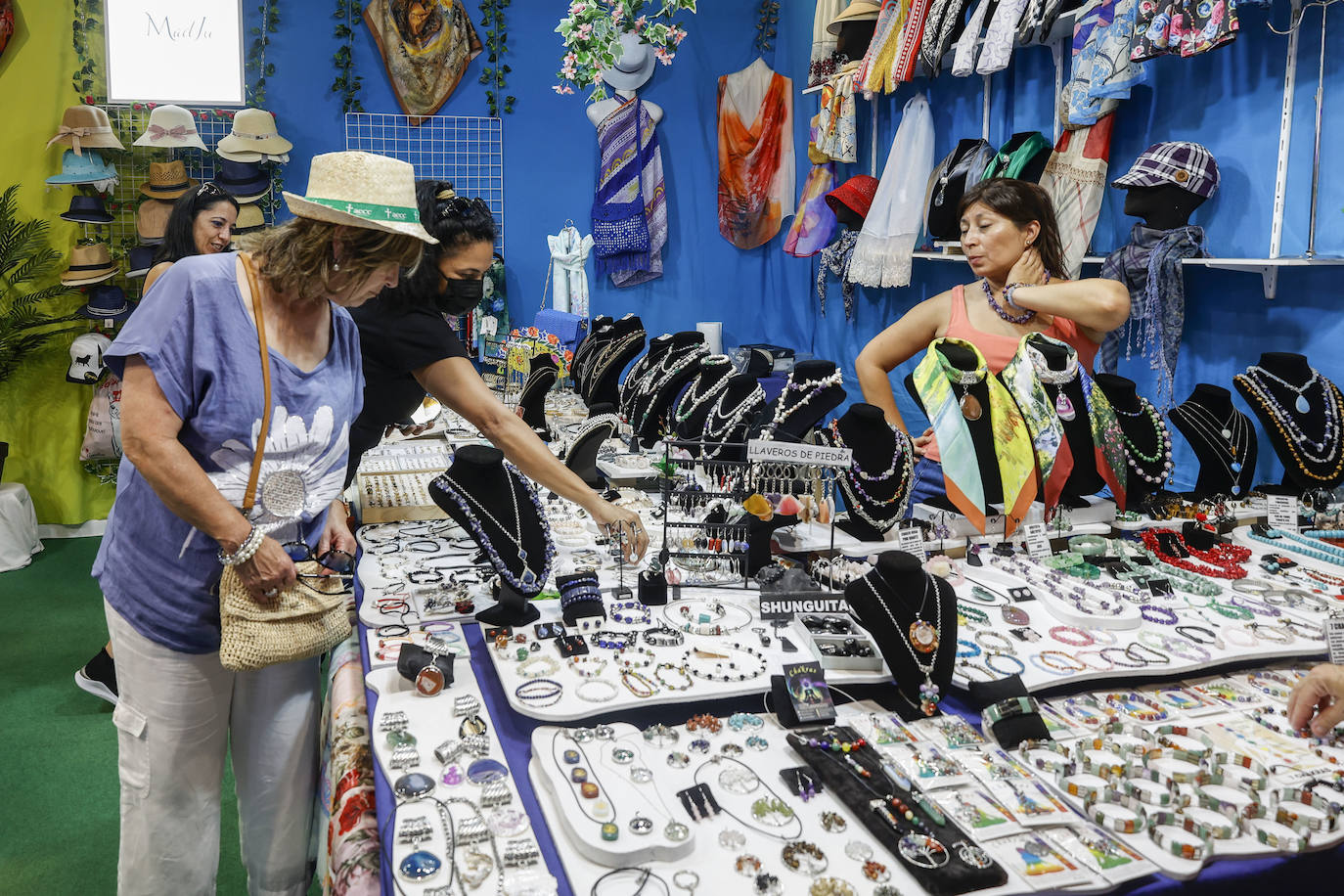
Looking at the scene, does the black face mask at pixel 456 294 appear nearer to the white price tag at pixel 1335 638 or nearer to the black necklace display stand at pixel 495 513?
the black necklace display stand at pixel 495 513

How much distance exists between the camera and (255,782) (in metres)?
1.84

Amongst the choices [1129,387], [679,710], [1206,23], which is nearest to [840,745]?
[679,710]

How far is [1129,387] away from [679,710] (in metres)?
1.71

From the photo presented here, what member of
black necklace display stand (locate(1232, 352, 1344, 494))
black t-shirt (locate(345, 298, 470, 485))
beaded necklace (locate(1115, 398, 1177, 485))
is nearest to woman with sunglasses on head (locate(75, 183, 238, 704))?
black t-shirt (locate(345, 298, 470, 485))

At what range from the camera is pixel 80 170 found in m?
5.11

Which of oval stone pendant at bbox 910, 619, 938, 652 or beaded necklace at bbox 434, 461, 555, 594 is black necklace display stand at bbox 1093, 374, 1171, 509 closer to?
oval stone pendant at bbox 910, 619, 938, 652

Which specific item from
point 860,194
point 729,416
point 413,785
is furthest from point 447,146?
point 413,785

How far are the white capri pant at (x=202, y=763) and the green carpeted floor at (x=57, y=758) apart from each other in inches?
14.0

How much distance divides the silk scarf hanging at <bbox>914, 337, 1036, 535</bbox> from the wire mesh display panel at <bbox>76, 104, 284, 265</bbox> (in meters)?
4.61

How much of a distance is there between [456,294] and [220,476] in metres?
0.93

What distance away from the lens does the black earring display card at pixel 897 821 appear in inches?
48.0

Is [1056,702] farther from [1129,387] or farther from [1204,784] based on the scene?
[1129,387]

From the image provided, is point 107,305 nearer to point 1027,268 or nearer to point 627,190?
point 627,190

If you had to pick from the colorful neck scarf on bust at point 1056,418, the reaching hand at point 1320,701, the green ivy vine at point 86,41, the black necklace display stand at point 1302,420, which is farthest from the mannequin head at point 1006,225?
the green ivy vine at point 86,41
